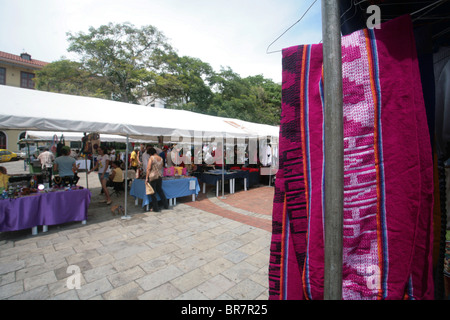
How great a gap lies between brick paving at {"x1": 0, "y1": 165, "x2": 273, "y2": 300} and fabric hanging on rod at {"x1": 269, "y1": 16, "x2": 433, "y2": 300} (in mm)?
1879

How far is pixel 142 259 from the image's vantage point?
3.47 m

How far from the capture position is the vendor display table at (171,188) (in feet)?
20.6

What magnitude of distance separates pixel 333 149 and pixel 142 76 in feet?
68.9

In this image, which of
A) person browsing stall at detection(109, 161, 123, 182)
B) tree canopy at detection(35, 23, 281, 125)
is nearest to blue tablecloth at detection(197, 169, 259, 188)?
person browsing stall at detection(109, 161, 123, 182)

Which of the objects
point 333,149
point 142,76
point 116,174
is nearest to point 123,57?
point 142,76

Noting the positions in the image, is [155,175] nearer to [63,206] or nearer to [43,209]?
[63,206]

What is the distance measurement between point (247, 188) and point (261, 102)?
1841 cm

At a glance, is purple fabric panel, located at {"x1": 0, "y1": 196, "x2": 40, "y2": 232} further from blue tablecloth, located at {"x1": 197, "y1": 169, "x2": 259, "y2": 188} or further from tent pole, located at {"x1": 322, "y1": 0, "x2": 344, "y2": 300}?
tent pole, located at {"x1": 322, "y1": 0, "x2": 344, "y2": 300}

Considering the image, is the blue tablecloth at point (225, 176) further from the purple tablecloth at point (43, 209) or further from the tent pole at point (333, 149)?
the tent pole at point (333, 149)

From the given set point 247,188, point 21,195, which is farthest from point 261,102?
point 21,195

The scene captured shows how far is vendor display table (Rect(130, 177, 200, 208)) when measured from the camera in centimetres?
628

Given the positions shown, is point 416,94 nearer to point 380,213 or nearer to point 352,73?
point 352,73

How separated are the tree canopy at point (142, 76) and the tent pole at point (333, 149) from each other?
1882 centimetres

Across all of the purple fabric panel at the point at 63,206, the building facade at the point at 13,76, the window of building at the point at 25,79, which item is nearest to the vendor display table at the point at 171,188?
the purple fabric panel at the point at 63,206
